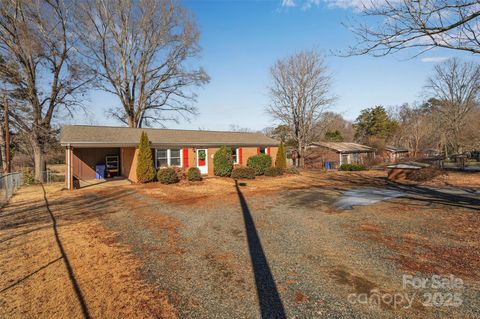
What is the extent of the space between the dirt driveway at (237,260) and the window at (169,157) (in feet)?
27.6

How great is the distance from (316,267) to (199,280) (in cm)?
204

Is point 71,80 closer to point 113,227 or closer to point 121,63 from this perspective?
point 121,63

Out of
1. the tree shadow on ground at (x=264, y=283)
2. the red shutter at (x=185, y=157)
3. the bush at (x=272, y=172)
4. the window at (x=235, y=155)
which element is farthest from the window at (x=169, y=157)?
the tree shadow on ground at (x=264, y=283)

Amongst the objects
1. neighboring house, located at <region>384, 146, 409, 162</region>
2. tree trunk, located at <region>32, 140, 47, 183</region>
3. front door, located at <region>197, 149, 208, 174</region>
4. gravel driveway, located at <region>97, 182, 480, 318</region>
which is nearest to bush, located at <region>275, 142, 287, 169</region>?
front door, located at <region>197, 149, 208, 174</region>

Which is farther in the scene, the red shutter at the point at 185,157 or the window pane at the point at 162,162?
the red shutter at the point at 185,157

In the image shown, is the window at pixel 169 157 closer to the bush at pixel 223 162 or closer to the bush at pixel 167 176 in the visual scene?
the bush at pixel 167 176

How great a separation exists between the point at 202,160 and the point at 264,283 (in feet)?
51.1

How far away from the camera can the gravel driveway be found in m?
3.17

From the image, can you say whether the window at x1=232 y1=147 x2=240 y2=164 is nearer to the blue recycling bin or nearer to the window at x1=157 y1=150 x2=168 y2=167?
the window at x1=157 y1=150 x2=168 y2=167

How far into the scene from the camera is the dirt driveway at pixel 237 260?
315cm

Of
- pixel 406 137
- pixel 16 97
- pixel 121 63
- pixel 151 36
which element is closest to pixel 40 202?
pixel 16 97

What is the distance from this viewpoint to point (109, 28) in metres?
21.2

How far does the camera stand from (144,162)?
49.2 feet

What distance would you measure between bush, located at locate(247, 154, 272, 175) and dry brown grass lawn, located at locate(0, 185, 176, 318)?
13.9 m
